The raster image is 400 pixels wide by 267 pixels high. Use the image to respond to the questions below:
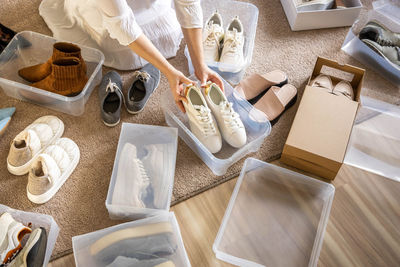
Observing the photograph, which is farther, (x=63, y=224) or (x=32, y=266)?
(x=63, y=224)

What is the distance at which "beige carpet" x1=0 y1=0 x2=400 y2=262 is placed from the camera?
1.30 metres

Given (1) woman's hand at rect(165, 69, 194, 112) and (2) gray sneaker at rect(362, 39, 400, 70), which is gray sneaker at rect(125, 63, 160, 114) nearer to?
(1) woman's hand at rect(165, 69, 194, 112)

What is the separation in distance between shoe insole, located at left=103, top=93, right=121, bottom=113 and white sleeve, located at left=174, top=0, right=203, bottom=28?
41 centimetres

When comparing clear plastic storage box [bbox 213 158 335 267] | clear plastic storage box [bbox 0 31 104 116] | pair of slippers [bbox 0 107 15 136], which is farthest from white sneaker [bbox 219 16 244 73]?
pair of slippers [bbox 0 107 15 136]

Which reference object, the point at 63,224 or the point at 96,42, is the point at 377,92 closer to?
the point at 96,42

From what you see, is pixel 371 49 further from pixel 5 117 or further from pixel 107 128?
pixel 5 117

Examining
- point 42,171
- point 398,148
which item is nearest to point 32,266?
point 42,171

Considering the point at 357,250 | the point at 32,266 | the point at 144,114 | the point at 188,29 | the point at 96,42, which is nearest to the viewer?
the point at 32,266

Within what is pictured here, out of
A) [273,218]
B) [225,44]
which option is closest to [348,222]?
[273,218]

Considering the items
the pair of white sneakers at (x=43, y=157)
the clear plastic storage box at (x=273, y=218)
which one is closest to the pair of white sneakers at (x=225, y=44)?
the clear plastic storage box at (x=273, y=218)

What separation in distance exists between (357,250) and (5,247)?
118 cm

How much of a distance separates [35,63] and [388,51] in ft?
5.25

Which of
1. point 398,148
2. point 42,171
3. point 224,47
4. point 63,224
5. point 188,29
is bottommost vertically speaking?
point 63,224

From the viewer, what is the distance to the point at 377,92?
162cm
